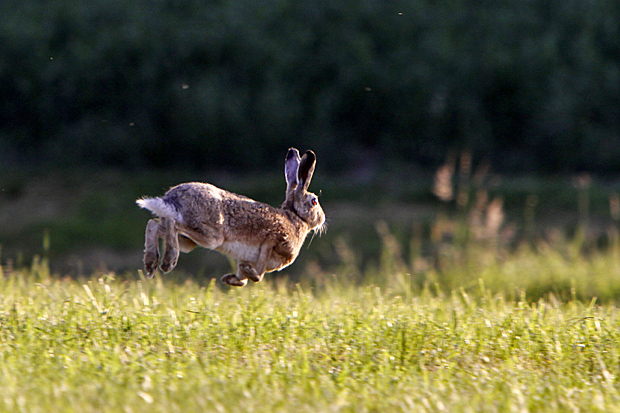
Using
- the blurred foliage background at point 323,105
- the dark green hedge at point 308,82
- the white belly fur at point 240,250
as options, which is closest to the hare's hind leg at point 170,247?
the white belly fur at point 240,250

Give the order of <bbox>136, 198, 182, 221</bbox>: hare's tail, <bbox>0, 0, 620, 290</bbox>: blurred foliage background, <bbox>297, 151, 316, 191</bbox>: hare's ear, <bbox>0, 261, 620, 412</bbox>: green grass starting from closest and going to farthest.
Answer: <bbox>0, 261, 620, 412</bbox>: green grass < <bbox>136, 198, 182, 221</bbox>: hare's tail < <bbox>297, 151, 316, 191</bbox>: hare's ear < <bbox>0, 0, 620, 290</bbox>: blurred foliage background

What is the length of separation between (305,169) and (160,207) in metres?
0.94

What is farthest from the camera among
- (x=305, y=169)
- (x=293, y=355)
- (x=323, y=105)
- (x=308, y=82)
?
(x=308, y=82)

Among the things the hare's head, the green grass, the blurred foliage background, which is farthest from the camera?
the blurred foliage background

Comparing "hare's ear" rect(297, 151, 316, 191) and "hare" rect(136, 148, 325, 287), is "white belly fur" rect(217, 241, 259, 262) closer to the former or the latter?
"hare" rect(136, 148, 325, 287)

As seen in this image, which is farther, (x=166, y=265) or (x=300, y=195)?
(x=300, y=195)

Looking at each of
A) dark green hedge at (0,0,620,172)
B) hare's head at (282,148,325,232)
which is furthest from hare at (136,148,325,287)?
dark green hedge at (0,0,620,172)

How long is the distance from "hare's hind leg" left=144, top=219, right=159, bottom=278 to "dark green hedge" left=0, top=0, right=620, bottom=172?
9.96m

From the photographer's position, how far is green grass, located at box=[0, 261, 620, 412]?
3.30 meters

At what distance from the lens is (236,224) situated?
167 inches

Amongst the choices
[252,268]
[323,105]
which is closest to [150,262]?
[252,268]

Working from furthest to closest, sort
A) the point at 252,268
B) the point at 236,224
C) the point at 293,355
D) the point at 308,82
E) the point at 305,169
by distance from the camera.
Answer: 1. the point at 308,82
2. the point at 305,169
3. the point at 252,268
4. the point at 236,224
5. the point at 293,355

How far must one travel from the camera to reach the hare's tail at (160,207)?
12.9 feet

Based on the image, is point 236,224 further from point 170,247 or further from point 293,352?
point 293,352
